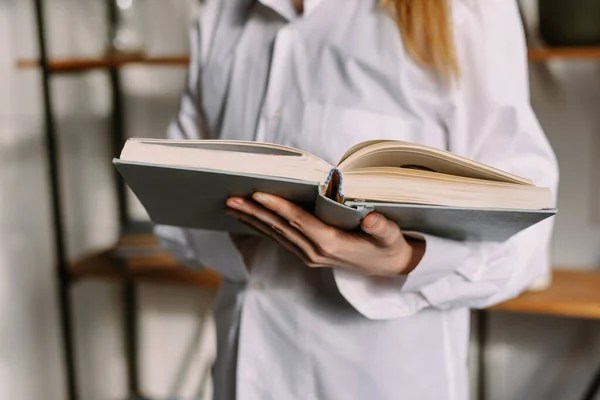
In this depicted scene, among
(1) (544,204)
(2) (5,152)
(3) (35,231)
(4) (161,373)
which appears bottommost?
(4) (161,373)

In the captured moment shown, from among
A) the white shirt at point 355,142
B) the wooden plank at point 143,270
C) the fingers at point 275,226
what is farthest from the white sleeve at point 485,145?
the wooden plank at point 143,270

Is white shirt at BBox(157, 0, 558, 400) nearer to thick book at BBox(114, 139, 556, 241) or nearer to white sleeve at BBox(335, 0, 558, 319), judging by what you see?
white sleeve at BBox(335, 0, 558, 319)

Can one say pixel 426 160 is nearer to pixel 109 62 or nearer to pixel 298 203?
pixel 298 203

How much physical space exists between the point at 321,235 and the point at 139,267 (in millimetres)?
985

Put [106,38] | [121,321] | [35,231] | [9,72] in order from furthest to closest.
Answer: [121,321]
[106,38]
[35,231]
[9,72]

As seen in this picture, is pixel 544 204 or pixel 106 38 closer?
pixel 544 204

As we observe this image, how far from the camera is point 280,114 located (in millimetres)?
841

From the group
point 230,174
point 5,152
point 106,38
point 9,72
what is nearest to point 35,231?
point 5,152

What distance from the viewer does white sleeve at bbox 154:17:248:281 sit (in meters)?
0.87

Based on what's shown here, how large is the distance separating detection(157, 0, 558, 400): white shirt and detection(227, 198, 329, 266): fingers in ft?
0.34

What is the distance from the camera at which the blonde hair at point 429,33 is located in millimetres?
764

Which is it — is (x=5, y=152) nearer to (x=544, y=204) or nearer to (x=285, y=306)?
(x=285, y=306)

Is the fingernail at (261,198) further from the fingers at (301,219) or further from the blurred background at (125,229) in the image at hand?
the blurred background at (125,229)

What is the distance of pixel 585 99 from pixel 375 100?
813 millimetres
